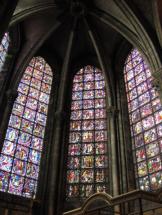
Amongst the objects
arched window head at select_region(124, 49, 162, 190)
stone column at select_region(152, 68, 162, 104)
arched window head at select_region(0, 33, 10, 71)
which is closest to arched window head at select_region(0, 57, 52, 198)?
arched window head at select_region(0, 33, 10, 71)

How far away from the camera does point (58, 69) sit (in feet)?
62.4

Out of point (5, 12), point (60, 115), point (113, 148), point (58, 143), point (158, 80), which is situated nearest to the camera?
point (5, 12)

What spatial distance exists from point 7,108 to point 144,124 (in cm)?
696

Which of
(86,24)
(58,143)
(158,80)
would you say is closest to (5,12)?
(158,80)

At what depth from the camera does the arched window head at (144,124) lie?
12750 millimetres

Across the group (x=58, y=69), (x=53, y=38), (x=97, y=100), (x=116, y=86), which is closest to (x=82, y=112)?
(x=97, y=100)

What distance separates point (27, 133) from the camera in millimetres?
15086

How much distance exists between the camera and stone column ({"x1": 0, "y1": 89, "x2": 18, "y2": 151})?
13789 millimetres

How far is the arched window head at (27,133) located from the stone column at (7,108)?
53cm

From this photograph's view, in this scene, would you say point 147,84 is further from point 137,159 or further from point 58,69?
point 58,69

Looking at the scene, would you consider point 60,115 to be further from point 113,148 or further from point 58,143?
point 113,148

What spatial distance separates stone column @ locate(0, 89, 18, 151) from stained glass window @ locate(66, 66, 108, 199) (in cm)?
358

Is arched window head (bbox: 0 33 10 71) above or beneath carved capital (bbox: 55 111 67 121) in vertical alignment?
above

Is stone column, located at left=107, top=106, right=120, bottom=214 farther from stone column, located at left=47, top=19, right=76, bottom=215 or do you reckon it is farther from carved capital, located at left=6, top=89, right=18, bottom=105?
carved capital, located at left=6, top=89, right=18, bottom=105
